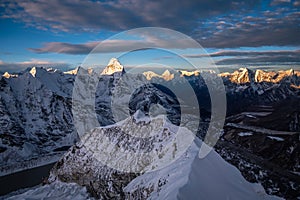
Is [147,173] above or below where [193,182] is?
below

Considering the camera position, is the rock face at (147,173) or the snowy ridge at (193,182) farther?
the rock face at (147,173)

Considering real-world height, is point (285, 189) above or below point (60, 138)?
above

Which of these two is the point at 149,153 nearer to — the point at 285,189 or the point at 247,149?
the point at 285,189

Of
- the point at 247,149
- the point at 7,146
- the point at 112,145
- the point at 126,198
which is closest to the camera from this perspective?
the point at 126,198

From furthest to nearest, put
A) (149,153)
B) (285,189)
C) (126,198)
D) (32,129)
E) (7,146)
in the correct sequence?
1. (32,129)
2. (7,146)
3. (285,189)
4. (149,153)
5. (126,198)

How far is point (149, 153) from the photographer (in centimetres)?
3875

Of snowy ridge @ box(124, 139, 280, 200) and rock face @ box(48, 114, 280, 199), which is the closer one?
snowy ridge @ box(124, 139, 280, 200)

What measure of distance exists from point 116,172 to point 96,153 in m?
9.82

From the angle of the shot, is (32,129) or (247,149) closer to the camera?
(247,149)

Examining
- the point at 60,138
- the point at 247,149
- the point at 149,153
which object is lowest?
the point at 60,138

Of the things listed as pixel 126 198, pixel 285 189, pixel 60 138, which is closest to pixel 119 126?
pixel 126 198

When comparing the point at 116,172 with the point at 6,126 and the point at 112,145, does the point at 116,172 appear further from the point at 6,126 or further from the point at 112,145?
the point at 6,126

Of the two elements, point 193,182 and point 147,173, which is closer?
point 193,182

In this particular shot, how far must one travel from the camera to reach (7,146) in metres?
158
